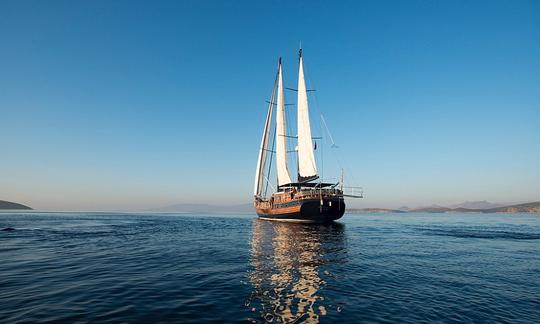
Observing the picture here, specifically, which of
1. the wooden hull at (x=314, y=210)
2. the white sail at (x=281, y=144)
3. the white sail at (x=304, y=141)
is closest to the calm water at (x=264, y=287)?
the wooden hull at (x=314, y=210)

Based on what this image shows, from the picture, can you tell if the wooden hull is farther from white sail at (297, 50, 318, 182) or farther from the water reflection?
the water reflection

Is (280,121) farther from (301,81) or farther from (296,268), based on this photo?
(296,268)

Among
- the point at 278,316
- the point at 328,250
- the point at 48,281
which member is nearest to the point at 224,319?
the point at 278,316

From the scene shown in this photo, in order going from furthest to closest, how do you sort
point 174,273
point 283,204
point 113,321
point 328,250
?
point 283,204
point 328,250
point 174,273
point 113,321

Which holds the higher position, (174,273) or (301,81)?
(301,81)

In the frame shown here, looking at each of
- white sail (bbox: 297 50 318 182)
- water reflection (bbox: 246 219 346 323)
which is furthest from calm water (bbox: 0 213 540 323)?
white sail (bbox: 297 50 318 182)

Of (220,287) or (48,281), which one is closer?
(220,287)

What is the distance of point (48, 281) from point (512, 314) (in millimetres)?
18122

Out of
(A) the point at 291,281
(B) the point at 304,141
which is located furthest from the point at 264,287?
(B) the point at 304,141

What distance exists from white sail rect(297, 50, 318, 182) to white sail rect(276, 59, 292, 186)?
17.1 ft

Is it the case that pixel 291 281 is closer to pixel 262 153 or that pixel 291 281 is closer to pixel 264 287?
pixel 264 287

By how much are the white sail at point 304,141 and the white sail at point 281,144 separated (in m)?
5.21

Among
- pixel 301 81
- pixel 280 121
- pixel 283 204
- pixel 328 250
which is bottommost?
pixel 328 250

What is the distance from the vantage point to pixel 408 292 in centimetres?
1142
